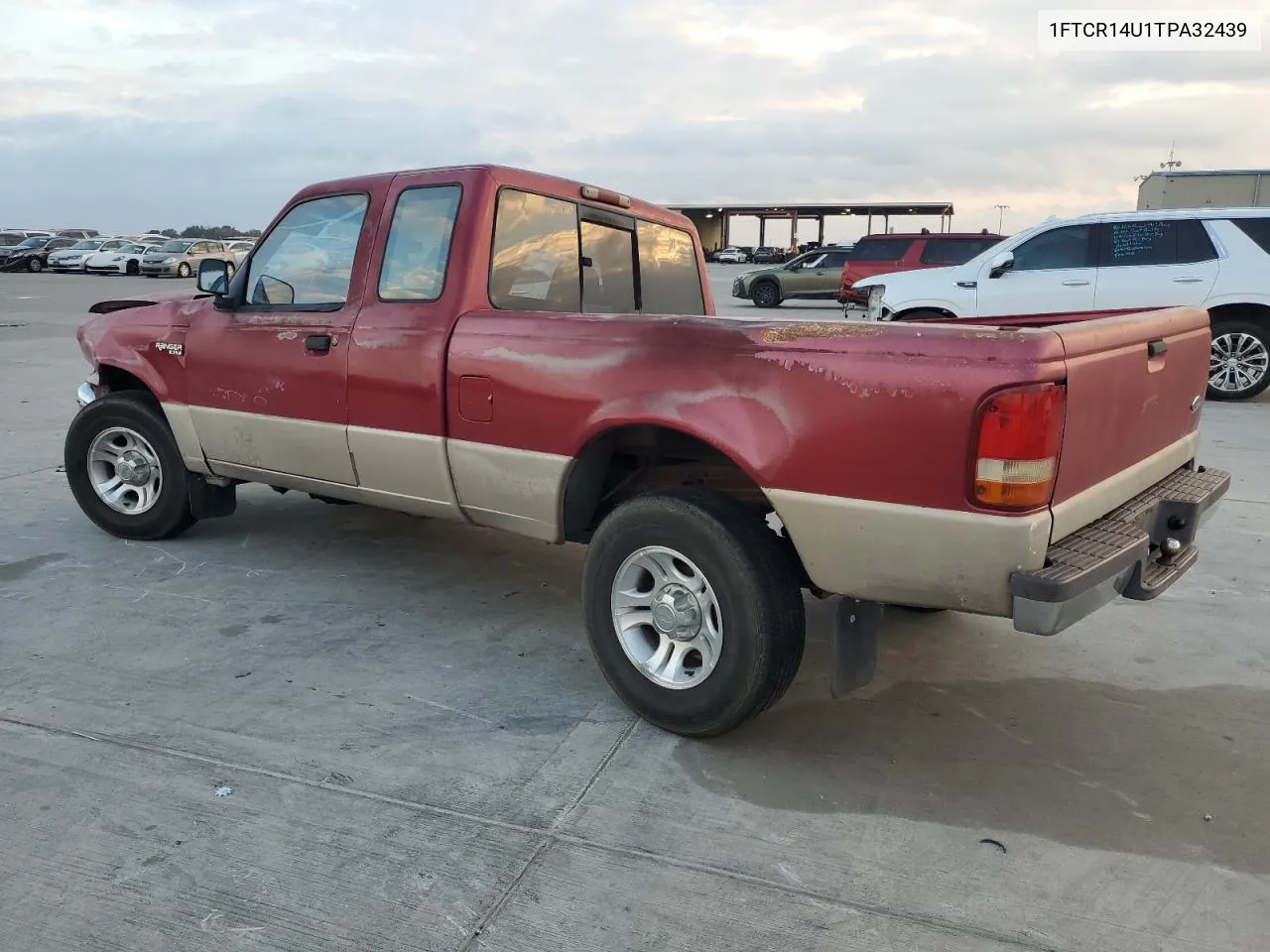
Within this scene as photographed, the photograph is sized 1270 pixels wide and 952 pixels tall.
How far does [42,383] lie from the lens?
10.7 m

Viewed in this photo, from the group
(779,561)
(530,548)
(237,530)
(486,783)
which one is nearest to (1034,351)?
(779,561)

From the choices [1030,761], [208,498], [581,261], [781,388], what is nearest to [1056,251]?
[581,261]

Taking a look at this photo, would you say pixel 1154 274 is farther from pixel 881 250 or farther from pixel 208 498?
pixel 881 250

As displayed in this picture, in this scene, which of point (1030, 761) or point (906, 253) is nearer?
point (1030, 761)

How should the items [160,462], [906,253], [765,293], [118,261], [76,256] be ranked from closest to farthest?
[160,462]
[906,253]
[765,293]
[118,261]
[76,256]

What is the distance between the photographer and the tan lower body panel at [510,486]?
3533mm

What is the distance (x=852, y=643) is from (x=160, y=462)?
3770 mm

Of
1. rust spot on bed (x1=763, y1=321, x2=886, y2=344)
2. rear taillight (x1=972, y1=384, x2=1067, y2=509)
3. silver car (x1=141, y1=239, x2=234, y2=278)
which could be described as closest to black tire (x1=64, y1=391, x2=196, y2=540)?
rust spot on bed (x1=763, y1=321, x2=886, y2=344)

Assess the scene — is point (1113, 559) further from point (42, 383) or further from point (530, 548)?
point (42, 383)

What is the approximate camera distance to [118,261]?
36844 millimetres

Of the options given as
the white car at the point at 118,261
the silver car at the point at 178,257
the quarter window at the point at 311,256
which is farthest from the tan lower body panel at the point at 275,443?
the white car at the point at 118,261

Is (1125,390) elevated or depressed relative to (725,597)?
elevated

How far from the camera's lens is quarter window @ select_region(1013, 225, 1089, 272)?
10070mm

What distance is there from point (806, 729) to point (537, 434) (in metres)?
1.40
